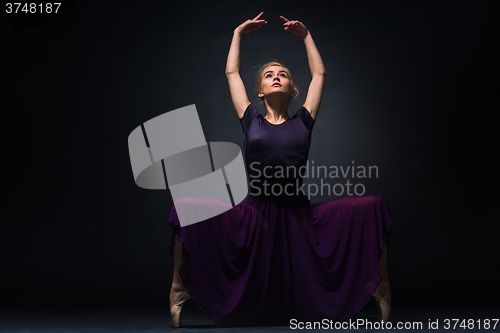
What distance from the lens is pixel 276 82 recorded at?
8.91ft

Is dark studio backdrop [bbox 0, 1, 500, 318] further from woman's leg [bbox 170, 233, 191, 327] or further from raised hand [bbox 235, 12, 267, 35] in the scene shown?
woman's leg [bbox 170, 233, 191, 327]

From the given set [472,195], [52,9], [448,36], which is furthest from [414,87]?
[52,9]

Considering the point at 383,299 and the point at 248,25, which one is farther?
the point at 248,25

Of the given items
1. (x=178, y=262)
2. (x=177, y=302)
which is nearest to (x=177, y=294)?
(x=177, y=302)

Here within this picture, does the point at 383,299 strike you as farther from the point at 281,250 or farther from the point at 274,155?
the point at 274,155

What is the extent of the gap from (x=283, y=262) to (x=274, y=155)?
49cm

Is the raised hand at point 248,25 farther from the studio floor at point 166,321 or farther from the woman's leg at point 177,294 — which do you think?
the studio floor at point 166,321

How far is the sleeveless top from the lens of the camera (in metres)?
2.60

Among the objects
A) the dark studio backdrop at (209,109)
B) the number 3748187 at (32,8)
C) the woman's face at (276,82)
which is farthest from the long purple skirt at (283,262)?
the number 3748187 at (32,8)

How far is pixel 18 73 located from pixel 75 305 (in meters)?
1.62

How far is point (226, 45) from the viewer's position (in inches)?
143

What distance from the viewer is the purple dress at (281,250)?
2479 mm

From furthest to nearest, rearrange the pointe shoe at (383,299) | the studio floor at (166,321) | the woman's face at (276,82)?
the woman's face at (276,82) < the pointe shoe at (383,299) < the studio floor at (166,321)

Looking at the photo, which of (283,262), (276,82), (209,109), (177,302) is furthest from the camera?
(209,109)
